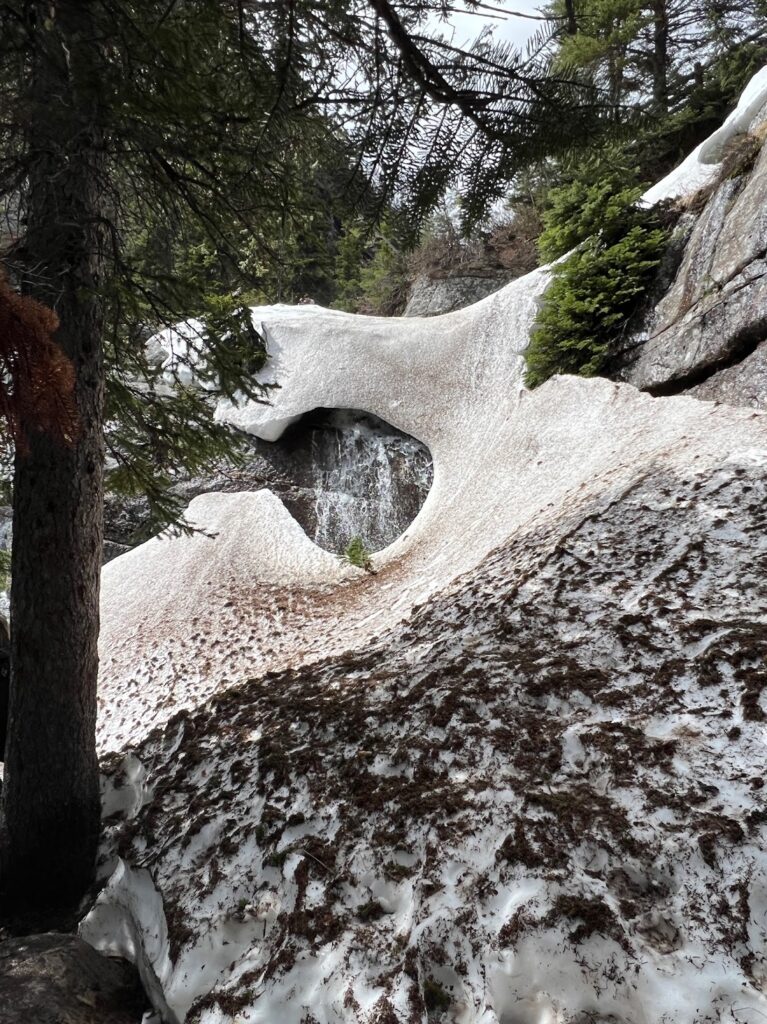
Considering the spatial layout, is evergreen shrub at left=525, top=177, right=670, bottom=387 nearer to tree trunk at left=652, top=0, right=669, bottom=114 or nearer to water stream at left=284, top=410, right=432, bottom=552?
water stream at left=284, top=410, right=432, bottom=552

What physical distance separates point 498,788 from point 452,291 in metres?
18.3

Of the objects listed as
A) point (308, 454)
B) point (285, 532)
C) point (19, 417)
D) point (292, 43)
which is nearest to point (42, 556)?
point (19, 417)

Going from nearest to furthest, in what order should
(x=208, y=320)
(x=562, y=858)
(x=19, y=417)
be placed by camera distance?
(x=19, y=417) < (x=562, y=858) < (x=208, y=320)

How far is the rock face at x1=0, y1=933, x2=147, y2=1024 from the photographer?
2570 millimetres

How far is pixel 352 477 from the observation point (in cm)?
1311

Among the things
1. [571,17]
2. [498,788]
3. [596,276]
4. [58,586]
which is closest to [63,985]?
[58,586]

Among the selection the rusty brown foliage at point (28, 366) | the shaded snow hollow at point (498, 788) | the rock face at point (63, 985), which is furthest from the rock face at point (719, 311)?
the rock face at point (63, 985)

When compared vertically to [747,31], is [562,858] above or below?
below

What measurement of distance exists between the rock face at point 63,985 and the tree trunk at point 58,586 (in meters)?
0.70

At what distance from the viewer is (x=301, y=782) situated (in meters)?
3.61

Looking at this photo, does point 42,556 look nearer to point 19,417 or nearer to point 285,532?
point 19,417

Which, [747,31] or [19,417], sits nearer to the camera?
[19,417]

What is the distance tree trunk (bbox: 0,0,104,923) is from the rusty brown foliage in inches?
54.0

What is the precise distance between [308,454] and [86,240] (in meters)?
10.3
